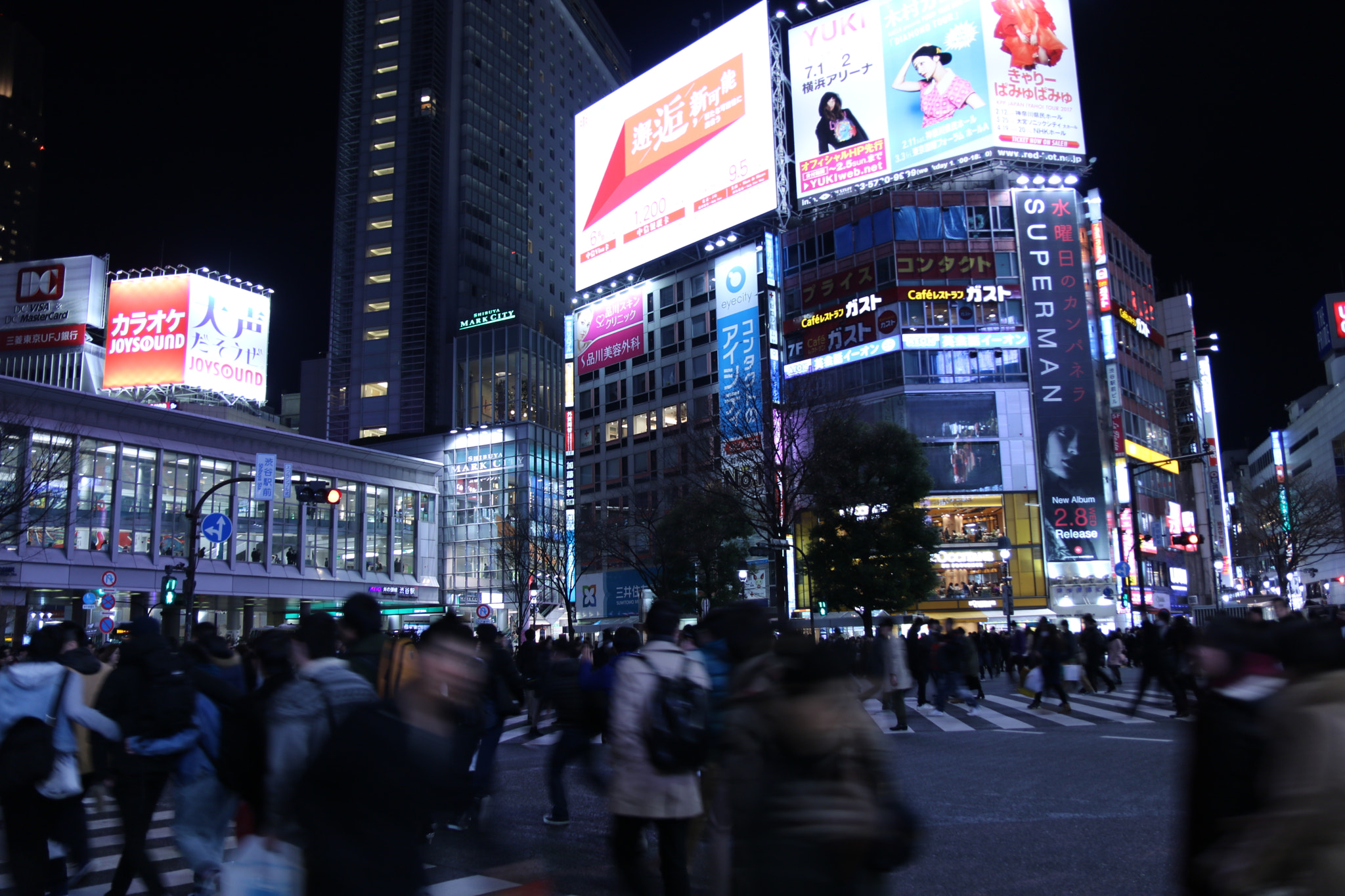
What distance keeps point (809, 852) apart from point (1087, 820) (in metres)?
6.53

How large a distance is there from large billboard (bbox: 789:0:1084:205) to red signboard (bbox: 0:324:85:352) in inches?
1743

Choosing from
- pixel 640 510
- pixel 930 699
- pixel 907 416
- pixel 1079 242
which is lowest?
pixel 930 699

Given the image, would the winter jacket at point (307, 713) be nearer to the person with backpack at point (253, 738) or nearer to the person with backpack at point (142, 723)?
the person with backpack at point (253, 738)

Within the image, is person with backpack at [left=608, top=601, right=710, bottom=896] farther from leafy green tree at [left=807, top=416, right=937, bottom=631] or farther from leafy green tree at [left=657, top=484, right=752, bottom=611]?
leafy green tree at [left=657, top=484, right=752, bottom=611]

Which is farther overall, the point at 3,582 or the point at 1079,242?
the point at 1079,242

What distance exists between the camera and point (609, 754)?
534cm

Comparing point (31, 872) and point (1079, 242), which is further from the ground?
point (1079, 242)

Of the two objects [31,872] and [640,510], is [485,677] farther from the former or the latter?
[640,510]

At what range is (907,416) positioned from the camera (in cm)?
4819

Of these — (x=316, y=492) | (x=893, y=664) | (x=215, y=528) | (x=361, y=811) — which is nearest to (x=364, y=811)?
(x=361, y=811)

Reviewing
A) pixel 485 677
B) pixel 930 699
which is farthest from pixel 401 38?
pixel 485 677

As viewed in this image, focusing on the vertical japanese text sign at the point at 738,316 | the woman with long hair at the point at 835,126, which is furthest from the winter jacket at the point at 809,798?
the woman with long hair at the point at 835,126

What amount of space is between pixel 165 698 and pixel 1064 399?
48.8m

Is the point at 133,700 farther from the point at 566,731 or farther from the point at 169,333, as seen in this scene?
the point at 169,333
